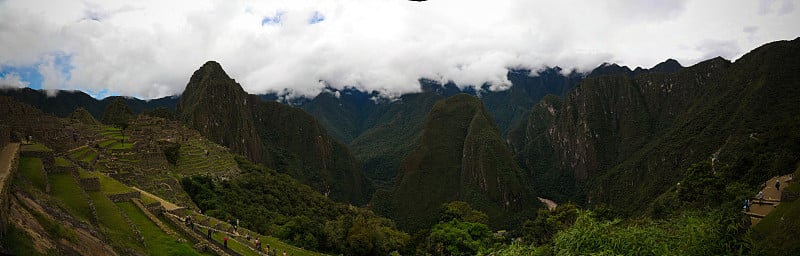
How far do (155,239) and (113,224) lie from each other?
1.68 m

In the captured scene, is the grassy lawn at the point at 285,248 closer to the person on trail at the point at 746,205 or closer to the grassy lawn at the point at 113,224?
the grassy lawn at the point at 113,224

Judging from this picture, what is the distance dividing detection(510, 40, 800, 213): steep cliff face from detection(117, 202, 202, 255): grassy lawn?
46.0m

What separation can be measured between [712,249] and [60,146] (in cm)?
3814

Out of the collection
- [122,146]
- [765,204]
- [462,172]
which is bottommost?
[462,172]

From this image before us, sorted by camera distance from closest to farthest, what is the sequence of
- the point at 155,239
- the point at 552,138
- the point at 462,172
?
the point at 155,239 < the point at 462,172 < the point at 552,138

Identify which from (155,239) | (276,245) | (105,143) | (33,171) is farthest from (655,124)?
(33,171)

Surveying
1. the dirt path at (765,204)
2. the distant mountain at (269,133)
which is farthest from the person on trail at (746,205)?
the distant mountain at (269,133)

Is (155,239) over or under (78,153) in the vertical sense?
under

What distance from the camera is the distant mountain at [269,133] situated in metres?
100

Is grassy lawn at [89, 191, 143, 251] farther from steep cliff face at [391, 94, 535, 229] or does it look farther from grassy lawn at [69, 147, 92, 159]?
steep cliff face at [391, 94, 535, 229]

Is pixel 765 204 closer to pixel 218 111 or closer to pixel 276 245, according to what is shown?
pixel 276 245

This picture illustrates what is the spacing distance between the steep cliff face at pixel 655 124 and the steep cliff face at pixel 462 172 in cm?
2130

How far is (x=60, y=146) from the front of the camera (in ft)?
104

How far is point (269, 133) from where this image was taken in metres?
137
